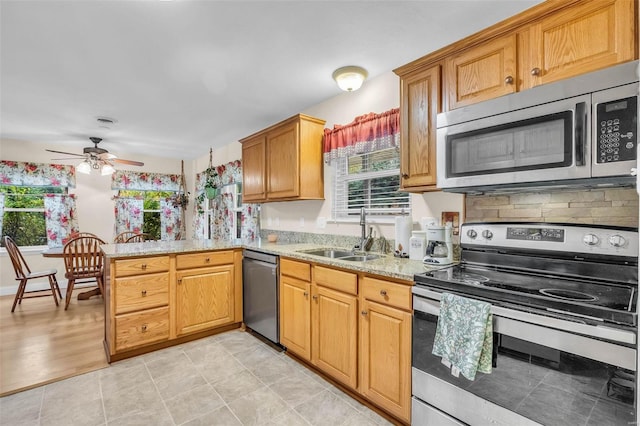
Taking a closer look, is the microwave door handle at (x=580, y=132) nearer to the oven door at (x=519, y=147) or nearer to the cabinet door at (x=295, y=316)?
the oven door at (x=519, y=147)

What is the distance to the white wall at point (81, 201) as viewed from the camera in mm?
4645

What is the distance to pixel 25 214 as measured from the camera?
A: 15.9 ft

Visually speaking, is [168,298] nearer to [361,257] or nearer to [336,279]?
[336,279]

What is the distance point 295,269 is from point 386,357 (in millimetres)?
950

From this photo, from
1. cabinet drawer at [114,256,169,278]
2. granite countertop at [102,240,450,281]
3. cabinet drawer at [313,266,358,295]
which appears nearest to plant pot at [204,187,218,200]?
granite countertop at [102,240,450,281]

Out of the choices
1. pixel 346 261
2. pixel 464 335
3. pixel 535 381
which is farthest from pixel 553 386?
pixel 346 261

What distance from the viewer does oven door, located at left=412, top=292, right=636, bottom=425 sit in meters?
1.01

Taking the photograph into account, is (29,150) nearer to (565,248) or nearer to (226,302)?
(226,302)

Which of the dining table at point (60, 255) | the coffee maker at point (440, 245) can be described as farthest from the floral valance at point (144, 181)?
the coffee maker at point (440, 245)

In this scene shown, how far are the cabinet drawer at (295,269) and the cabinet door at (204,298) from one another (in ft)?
2.55

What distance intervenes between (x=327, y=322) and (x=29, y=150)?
5.55 meters

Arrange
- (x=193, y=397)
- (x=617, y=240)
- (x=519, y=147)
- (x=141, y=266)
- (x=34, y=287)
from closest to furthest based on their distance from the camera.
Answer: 1. (x=617, y=240)
2. (x=519, y=147)
3. (x=193, y=397)
4. (x=141, y=266)
5. (x=34, y=287)

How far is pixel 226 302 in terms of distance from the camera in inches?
119

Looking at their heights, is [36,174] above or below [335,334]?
above
